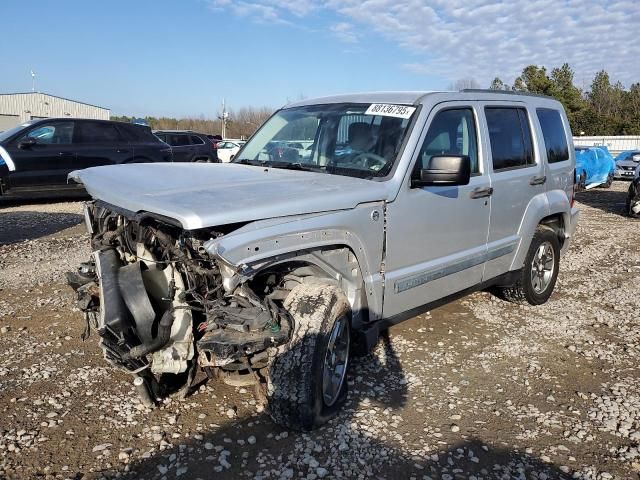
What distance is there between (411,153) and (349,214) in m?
0.80

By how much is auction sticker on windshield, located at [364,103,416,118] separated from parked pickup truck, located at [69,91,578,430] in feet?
0.04

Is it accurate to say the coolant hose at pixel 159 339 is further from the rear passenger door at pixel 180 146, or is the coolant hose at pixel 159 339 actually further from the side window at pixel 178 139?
the side window at pixel 178 139

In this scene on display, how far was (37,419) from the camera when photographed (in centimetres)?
323

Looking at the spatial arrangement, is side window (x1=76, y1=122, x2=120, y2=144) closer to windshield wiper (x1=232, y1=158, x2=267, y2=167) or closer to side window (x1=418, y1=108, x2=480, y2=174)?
windshield wiper (x1=232, y1=158, x2=267, y2=167)

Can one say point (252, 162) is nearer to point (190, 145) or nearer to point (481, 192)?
point (481, 192)

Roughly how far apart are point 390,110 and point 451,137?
22.4 inches

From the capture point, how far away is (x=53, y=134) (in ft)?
37.3

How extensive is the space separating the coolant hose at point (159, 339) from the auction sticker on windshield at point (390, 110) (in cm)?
213

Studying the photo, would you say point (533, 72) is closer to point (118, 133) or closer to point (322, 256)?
point (118, 133)

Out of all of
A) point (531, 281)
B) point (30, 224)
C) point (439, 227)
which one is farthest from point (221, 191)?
point (30, 224)

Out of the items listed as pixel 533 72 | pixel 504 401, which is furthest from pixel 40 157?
pixel 533 72

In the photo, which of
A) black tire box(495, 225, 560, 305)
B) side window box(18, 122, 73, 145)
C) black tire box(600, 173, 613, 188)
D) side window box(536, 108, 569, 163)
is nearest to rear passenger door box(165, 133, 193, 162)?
side window box(18, 122, 73, 145)

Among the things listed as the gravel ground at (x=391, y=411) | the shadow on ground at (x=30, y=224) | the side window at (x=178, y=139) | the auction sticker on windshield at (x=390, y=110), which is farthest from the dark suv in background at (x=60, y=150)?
the auction sticker on windshield at (x=390, y=110)

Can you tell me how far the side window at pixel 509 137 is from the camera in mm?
4570
